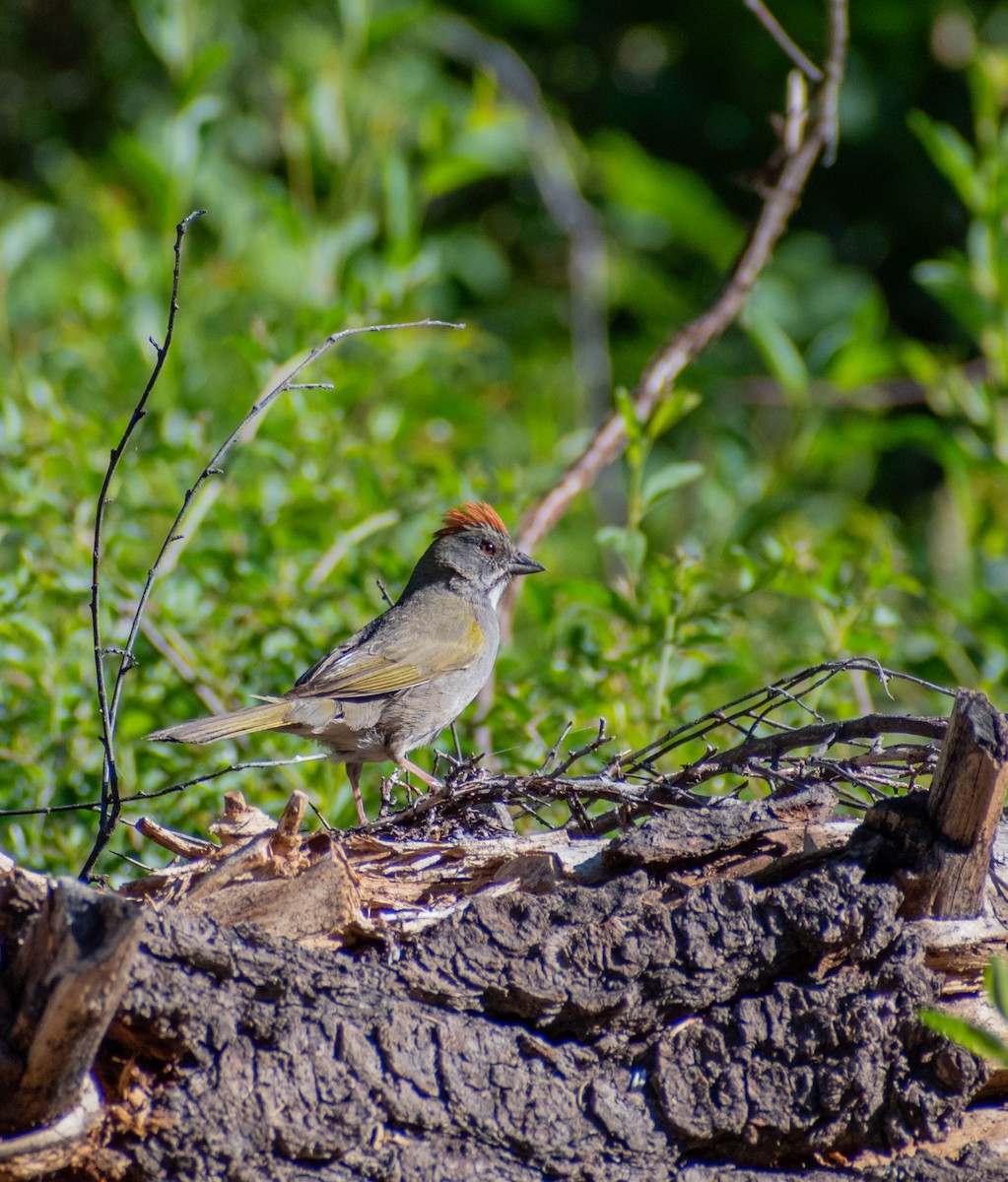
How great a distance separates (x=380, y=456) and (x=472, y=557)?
0.79 m

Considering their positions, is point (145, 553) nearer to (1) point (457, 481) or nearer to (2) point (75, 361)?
(2) point (75, 361)

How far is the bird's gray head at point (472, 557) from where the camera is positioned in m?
5.44

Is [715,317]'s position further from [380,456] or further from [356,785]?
[356,785]

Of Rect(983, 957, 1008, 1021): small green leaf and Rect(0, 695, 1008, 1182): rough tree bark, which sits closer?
Rect(983, 957, 1008, 1021): small green leaf

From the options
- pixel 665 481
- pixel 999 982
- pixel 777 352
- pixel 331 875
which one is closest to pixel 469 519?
pixel 665 481

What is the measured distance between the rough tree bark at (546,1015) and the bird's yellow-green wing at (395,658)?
1.72 meters

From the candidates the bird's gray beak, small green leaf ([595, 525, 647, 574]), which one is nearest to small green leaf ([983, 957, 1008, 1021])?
small green leaf ([595, 525, 647, 574])

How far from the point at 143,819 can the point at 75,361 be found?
3166mm

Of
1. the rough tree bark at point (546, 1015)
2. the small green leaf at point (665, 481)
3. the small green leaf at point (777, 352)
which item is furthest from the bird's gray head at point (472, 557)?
the rough tree bark at point (546, 1015)

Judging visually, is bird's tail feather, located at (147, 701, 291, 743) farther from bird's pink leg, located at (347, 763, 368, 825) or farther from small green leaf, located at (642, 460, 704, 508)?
small green leaf, located at (642, 460, 704, 508)

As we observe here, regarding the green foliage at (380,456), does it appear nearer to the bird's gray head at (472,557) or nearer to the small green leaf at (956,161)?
the small green leaf at (956,161)

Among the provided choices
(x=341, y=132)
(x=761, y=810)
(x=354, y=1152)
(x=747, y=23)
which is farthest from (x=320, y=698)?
(x=747, y=23)

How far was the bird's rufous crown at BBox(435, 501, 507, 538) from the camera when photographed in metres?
5.44

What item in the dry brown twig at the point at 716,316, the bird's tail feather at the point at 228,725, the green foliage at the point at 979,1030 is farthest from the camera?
the dry brown twig at the point at 716,316
